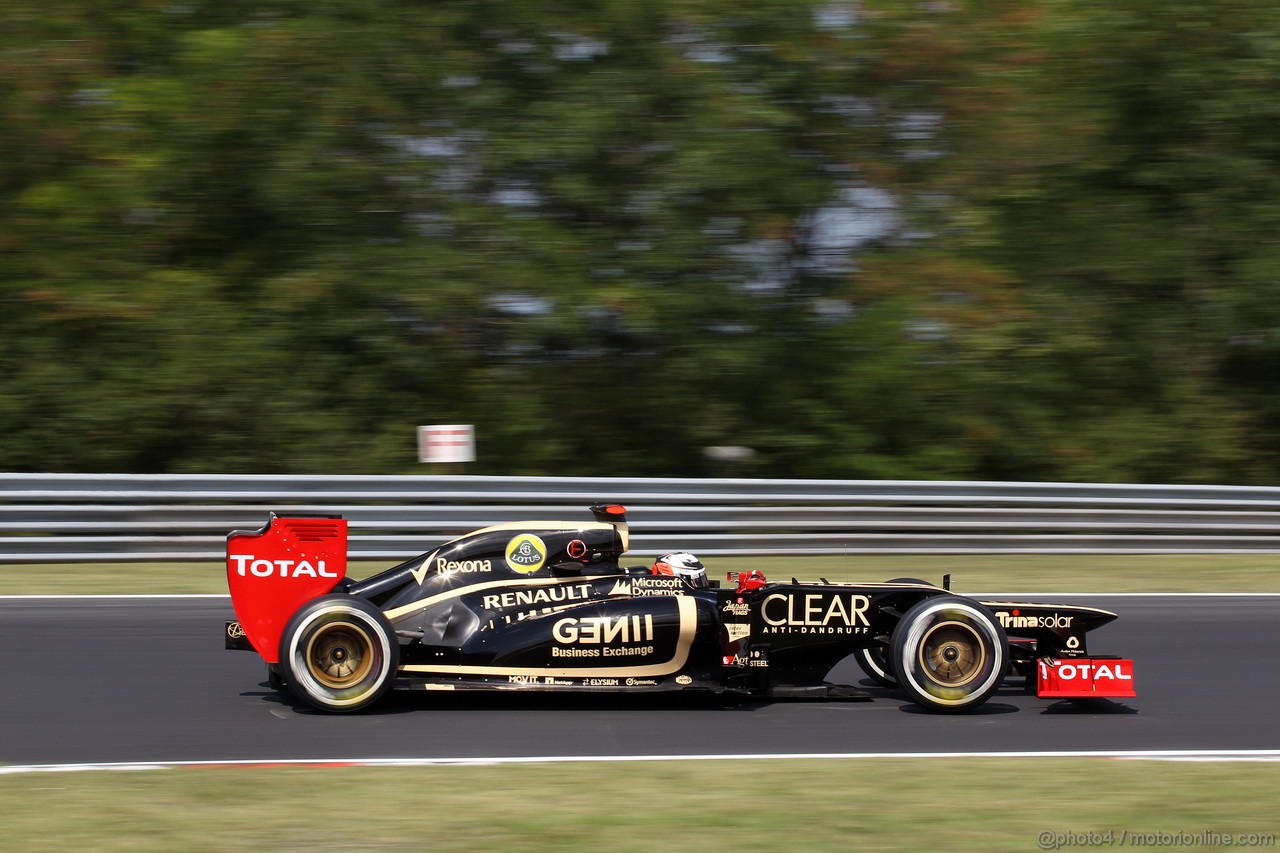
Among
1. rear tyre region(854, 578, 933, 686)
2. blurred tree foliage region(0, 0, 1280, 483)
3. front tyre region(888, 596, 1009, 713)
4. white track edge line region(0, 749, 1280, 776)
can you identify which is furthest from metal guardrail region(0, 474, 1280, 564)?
white track edge line region(0, 749, 1280, 776)

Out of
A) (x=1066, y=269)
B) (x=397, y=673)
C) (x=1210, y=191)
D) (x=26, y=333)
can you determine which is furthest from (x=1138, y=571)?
(x=26, y=333)

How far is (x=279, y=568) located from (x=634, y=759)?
218 cm

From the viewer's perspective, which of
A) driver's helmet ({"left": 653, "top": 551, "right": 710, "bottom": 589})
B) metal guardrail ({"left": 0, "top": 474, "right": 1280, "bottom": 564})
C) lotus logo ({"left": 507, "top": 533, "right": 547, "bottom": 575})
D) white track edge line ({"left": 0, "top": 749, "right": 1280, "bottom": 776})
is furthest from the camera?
metal guardrail ({"left": 0, "top": 474, "right": 1280, "bottom": 564})

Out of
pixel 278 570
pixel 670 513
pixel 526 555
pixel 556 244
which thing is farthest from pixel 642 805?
pixel 556 244

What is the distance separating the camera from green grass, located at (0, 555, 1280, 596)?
10.7 m

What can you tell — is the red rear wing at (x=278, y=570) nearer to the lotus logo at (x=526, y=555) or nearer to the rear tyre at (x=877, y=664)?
the lotus logo at (x=526, y=555)

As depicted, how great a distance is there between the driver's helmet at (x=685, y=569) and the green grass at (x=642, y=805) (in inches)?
60.4

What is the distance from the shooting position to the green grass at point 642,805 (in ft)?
15.8

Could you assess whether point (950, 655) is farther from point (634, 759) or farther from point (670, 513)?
point (670, 513)

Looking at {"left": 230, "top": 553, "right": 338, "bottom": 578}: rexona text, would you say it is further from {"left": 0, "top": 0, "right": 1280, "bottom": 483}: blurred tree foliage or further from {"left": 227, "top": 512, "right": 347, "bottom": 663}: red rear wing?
{"left": 0, "top": 0, "right": 1280, "bottom": 483}: blurred tree foliage

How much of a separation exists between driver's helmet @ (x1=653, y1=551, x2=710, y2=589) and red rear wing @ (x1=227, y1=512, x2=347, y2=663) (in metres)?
1.64

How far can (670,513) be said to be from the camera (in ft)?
39.2

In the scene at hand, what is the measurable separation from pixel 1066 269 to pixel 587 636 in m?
10.5

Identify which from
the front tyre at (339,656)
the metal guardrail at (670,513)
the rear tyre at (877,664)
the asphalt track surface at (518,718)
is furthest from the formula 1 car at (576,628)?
the metal guardrail at (670,513)
